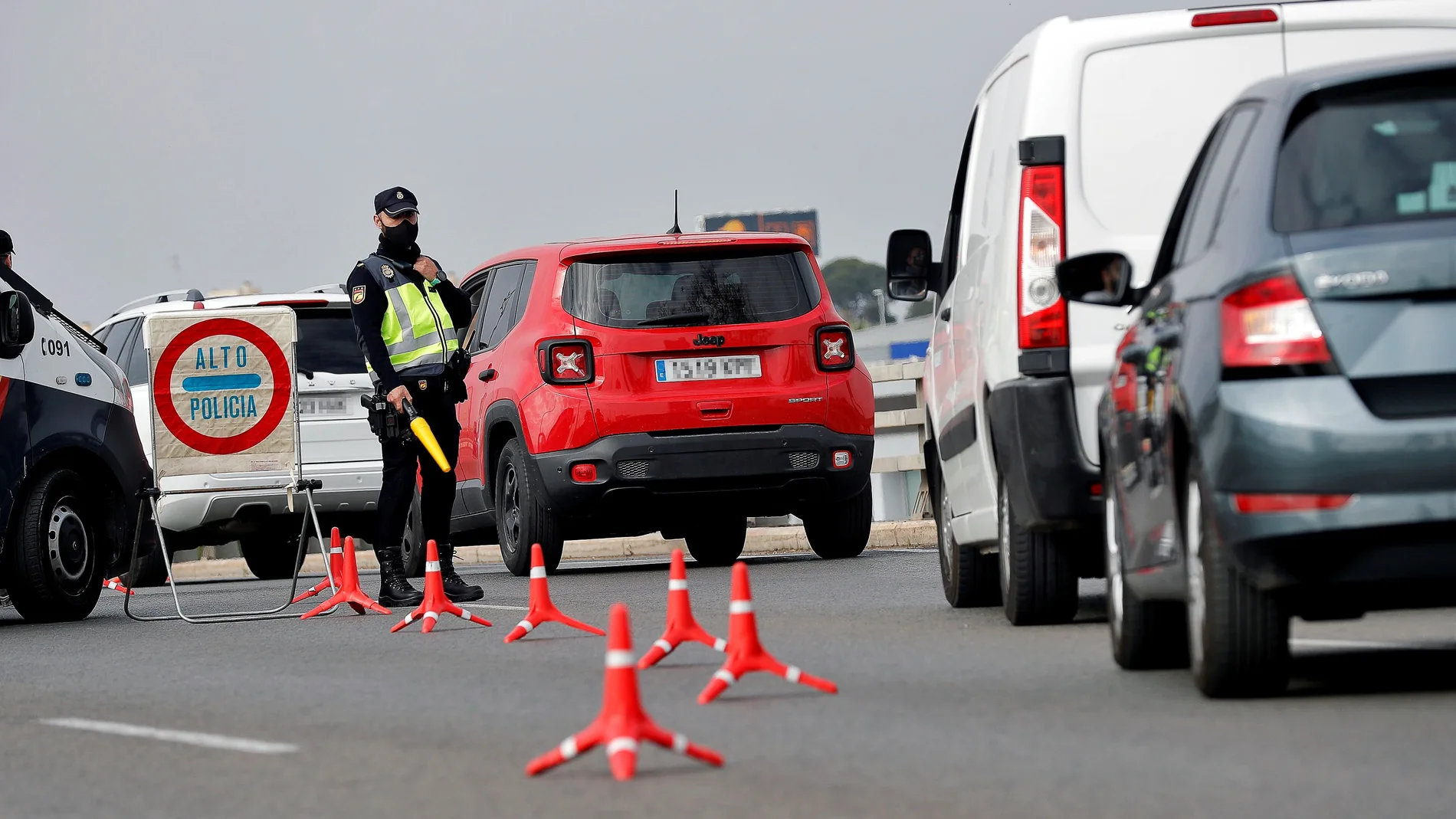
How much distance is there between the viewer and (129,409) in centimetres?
1385

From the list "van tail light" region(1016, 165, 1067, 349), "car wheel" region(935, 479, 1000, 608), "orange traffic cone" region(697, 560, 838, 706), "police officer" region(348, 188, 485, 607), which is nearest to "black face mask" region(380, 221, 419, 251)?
"police officer" region(348, 188, 485, 607)

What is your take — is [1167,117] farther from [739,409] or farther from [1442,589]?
[739,409]

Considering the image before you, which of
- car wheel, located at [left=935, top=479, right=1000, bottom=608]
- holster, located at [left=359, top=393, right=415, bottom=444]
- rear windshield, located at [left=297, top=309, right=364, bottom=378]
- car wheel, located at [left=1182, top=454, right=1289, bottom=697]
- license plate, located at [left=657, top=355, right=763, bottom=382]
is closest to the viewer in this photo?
car wheel, located at [left=1182, top=454, right=1289, bottom=697]

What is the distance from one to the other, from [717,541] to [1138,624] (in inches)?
375

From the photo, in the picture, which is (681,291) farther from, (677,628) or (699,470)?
(677,628)

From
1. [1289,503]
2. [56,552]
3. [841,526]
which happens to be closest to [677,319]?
[841,526]

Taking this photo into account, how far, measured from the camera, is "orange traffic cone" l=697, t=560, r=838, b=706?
7.48 metres

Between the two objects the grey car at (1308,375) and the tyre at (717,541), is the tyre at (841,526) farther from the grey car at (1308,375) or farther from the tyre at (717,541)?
the grey car at (1308,375)

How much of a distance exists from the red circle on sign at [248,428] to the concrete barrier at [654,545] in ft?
17.0

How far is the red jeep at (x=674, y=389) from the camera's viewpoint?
551 inches

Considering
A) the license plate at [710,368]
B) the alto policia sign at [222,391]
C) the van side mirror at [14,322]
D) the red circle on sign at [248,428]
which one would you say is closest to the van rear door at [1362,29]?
the license plate at [710,368]

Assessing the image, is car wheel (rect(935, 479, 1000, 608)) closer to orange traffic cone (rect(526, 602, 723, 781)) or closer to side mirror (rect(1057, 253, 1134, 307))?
side mirror (rect(1057, 253, 1134, 307))

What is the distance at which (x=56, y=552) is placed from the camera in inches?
512

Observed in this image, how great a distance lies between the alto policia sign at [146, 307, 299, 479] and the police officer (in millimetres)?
927
